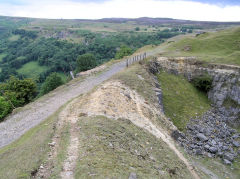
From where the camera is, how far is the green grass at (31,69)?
115 meters

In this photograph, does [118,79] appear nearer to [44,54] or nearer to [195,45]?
[195,45]

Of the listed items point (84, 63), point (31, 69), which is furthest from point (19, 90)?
point (31, 69)

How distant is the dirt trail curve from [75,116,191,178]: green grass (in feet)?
22.4

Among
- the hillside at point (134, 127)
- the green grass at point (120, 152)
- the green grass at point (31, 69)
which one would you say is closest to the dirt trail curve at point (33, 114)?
the hillside at point (134, 127)

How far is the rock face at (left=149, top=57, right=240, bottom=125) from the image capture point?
106 ft

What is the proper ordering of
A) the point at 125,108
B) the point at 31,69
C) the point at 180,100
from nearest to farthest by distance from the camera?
the point at 125,108
the point at 180,100
the point at 31,69

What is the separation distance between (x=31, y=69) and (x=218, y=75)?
12076 cm

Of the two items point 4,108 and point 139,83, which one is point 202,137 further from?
point 4,108

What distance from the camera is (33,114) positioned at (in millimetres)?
20312

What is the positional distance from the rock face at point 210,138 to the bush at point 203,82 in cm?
748

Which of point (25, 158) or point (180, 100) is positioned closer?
point (25, 158)

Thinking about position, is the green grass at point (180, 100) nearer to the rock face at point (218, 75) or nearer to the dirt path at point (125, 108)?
the rock face at point (218, 75)

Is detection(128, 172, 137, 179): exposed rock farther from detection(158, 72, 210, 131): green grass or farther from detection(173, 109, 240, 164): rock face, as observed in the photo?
detection(158, 72, 210, 131): green grass

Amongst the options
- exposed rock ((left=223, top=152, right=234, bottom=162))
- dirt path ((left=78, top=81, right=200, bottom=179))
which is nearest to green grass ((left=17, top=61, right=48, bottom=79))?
dirt path ((left=78, top=81, right=200, bottom=179))
